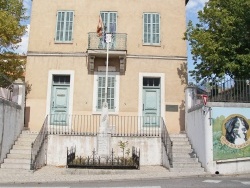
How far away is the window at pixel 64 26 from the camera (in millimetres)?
17266

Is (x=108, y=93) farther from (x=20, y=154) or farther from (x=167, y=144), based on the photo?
(x=20, y=154)

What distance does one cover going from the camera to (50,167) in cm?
1338

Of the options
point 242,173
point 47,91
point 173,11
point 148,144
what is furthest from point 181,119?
point 47,91

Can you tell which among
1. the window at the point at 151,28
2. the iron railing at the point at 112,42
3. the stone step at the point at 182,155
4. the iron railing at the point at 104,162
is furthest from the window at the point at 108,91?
the stone step at the point at 182,155

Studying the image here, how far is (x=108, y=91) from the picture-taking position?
16.7 m

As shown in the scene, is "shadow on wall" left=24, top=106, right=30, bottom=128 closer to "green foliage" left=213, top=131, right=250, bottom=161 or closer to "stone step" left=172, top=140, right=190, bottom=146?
"stone step" left=172, top=140, right=190, bottom=146

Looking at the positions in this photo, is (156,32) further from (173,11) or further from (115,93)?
(115,93)

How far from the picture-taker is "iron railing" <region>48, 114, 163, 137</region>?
1611 centimetres

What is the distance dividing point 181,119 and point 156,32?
16.4 ft

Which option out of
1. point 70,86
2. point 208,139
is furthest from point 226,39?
point 70,86

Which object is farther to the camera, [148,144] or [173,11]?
[173,11]

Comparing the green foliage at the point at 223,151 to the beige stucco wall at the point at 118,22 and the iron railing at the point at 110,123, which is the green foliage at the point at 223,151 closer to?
the iron railing at the point at 110,123

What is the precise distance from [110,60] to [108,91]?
170cm

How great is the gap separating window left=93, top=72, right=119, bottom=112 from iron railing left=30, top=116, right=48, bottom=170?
3316mm
